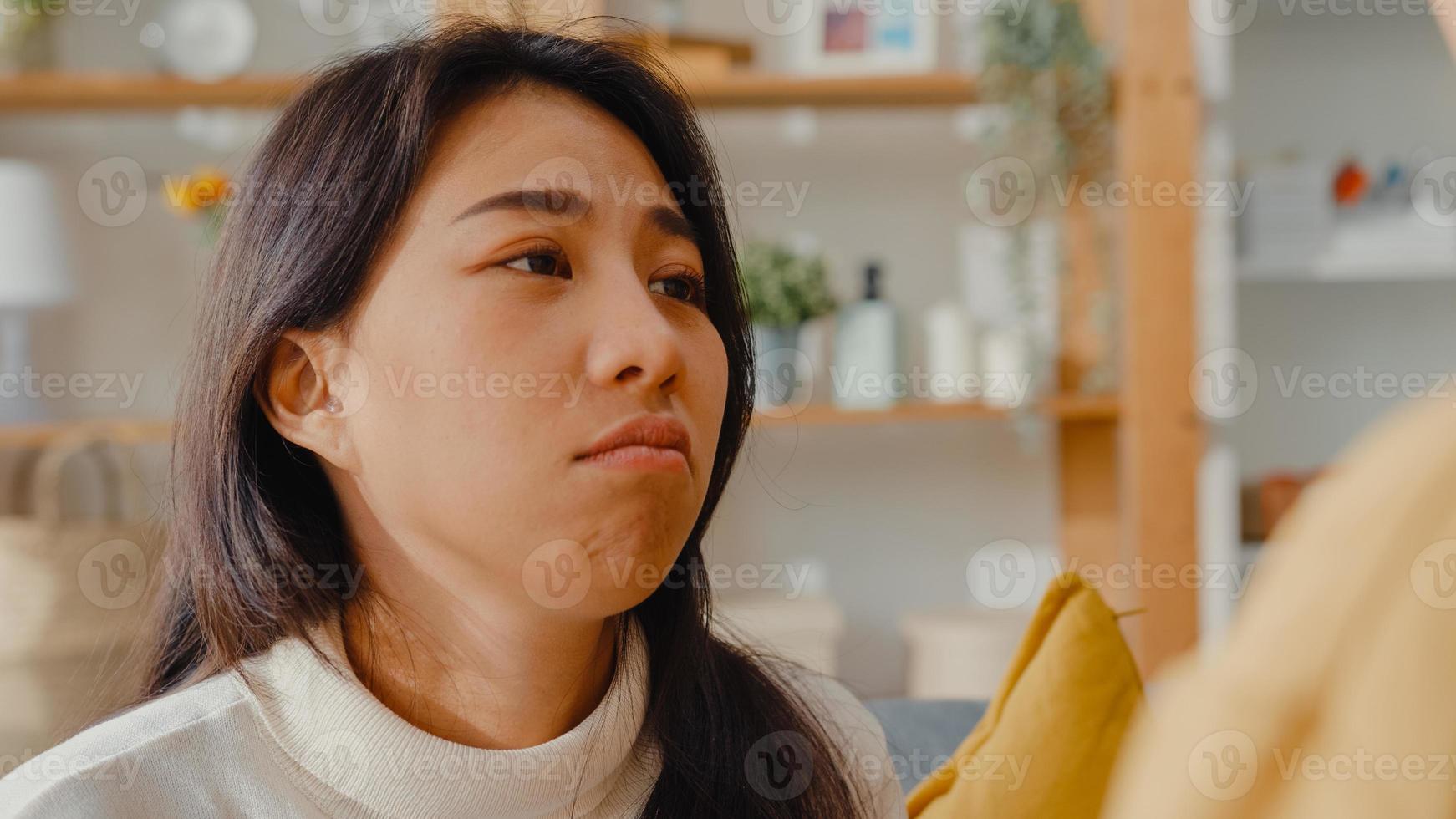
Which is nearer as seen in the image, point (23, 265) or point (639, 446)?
point (639, 446)

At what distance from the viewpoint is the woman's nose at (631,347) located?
74 cm

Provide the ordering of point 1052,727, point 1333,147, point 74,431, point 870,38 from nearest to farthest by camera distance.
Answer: point 1052,727 < point 74,431 < point 870,38 < point 1333,147

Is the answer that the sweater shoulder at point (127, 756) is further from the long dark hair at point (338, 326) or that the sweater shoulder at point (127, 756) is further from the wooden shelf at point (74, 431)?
the wooden shelf at point (74, 431)

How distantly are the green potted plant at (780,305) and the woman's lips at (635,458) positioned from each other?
182 centimetres

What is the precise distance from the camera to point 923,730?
1.23 metres

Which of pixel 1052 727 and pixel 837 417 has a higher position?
pixel 1052 727

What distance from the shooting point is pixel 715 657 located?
3.27 feet

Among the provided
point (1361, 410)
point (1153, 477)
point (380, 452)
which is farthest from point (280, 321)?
point (1361, 410)

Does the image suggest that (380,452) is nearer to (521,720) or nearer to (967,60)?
(521,720)

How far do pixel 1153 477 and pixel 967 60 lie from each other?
1.01 metres

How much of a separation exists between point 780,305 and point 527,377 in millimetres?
1877

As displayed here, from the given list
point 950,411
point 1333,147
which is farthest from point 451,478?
point 1333,147

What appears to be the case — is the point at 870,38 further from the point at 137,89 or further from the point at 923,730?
the point at 923,730

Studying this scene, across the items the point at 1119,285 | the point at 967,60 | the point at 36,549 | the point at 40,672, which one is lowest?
the point at 40,672
